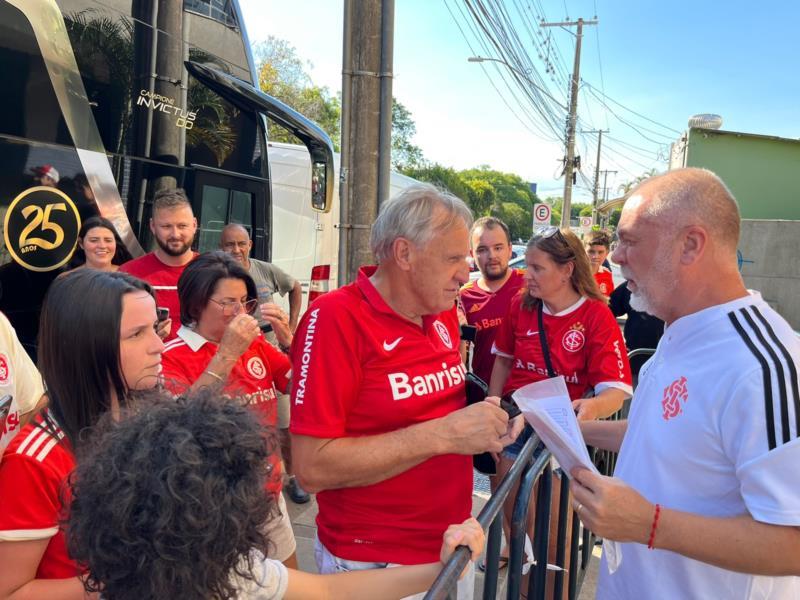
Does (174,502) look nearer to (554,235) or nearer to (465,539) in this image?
(465,539)

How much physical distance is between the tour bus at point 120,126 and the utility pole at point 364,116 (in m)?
1.78

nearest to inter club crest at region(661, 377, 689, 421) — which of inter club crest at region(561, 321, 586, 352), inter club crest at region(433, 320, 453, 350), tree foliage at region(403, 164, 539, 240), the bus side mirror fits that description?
inter club crest at region(433, 320, 453, 350)

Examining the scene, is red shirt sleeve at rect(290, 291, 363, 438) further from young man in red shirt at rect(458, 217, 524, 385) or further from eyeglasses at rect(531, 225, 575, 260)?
young man in red shirt at rect(458, 217, 524, 385)

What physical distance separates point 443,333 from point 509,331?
129 cm

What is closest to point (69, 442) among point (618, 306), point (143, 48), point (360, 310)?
point (360, 310)

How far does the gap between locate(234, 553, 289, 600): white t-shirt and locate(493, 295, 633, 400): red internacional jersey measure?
191cm

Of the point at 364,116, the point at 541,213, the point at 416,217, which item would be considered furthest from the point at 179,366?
the point at 541,213

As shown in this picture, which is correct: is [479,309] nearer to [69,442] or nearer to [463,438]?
[463,438]

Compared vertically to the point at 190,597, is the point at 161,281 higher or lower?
higher

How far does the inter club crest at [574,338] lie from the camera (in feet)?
9.38

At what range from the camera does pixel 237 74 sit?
5.59 meters

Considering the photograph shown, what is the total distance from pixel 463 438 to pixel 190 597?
2.67 ft

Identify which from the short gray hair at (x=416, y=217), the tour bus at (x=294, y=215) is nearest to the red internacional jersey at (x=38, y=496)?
the short gray hair at (x=416, y=217)

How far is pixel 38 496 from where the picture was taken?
1.24m
